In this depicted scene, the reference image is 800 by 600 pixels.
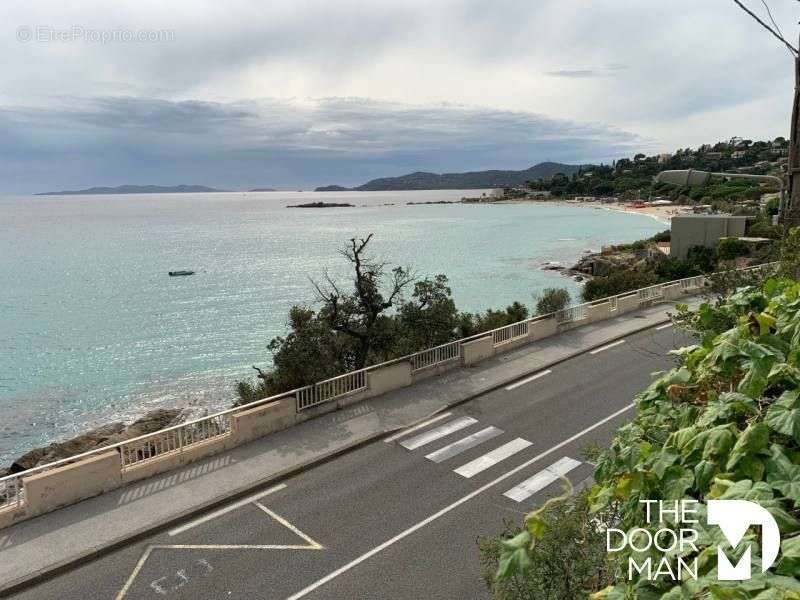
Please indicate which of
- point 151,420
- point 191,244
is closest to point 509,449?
point 151,420

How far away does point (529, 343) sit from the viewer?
22.0m

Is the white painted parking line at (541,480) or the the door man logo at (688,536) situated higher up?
the the door man logo at (688,536)

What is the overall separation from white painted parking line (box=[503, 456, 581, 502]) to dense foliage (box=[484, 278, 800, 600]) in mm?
6566

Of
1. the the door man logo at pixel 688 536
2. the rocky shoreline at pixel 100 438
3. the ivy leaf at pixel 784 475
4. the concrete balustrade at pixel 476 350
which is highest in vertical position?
the ivy leaf at pixel 784 475

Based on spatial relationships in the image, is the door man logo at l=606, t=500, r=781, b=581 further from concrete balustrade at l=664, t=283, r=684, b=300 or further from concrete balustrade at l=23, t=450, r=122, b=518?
concrete balustrade at l=664, t=283, r=684, b=300

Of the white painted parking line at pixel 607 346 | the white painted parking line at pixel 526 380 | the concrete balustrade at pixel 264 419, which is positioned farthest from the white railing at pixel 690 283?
the concrete balustrade at pixel 264 419

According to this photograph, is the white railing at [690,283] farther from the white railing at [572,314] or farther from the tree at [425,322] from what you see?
the tree at [425,322]

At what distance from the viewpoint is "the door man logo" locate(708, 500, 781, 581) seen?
7.92 feet

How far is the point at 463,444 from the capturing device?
529 inches

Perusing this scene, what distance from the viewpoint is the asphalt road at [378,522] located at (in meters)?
8.48

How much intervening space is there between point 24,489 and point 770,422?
11831 mm

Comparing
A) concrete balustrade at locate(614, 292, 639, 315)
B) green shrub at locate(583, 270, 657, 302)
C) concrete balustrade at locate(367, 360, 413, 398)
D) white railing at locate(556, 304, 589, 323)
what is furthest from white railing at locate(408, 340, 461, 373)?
green shrub at locate(583, 270, 657, 302)

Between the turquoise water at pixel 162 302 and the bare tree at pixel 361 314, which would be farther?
the turquoise water at pixel 162 302

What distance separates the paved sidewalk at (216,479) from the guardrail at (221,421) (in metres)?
0.49
